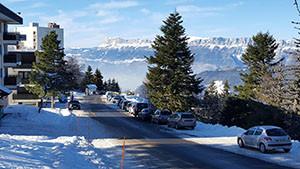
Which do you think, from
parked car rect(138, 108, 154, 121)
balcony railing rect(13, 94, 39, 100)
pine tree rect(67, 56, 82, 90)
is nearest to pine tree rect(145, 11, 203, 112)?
parked car rect(138, 108, 154, 121)

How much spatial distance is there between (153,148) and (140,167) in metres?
5.31

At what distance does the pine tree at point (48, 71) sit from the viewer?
159 ft

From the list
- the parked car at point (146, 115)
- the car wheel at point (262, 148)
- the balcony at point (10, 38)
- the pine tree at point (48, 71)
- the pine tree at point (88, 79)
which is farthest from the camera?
the pine tree at point (88, 79)

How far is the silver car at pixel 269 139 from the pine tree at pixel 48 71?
115ft

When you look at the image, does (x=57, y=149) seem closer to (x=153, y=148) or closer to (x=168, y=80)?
(x=153, y=148)

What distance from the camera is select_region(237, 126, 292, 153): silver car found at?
57.1 ft

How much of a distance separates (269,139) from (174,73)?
32898 mm

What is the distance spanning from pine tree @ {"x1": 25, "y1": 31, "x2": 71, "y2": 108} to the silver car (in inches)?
1374

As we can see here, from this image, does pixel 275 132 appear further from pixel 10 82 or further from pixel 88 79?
pixel 88 79

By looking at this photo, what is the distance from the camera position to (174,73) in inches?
1967

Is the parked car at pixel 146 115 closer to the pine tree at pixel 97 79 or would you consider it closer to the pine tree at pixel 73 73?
the pine tree at pixel 73 73

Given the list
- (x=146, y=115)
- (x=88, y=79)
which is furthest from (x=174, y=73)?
(x=88, y=79)

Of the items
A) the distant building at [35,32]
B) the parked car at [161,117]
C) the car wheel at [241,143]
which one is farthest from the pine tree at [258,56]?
the distant building at [35,32]

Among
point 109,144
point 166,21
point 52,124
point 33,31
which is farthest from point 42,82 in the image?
point 33,31
